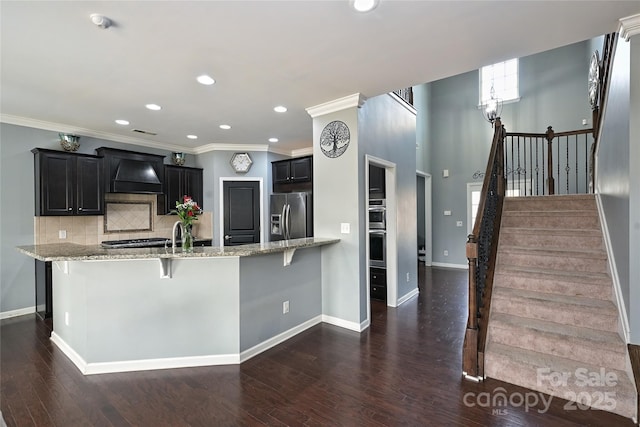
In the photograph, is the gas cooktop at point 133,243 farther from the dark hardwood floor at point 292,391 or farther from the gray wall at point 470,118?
the gray wall at point 470,118

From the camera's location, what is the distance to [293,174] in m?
5.66

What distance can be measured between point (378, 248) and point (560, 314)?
230 centimetres

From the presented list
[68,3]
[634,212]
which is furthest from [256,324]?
[634,212]

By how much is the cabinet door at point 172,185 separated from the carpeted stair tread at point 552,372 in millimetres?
5234

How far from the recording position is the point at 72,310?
2771 mm

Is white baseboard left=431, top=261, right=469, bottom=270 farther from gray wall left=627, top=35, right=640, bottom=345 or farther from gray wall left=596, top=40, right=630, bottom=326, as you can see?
gray wall left=627, top=35, right=640, bottom=345

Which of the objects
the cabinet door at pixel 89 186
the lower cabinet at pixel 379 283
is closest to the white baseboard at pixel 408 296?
the lower cabinet at pixel 379 283

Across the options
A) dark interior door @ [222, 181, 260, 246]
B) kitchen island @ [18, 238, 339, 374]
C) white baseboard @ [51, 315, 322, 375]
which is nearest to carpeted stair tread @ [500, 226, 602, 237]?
kitchen island @ [18, 238, 339, 374]

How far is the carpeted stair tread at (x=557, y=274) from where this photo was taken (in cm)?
267

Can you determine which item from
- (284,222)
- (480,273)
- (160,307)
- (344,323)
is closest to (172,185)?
(284,222)

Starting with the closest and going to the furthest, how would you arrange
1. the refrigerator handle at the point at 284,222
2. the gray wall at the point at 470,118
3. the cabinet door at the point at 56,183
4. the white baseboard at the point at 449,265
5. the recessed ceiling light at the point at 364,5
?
the recessed ceiling light at the point at 364,5 < the cabinet door at the point at 56,183 < the refrigerator handle at the point at 284,222 < the gray wall at the point at 470,118 < the white baseboard at the point at 449,265

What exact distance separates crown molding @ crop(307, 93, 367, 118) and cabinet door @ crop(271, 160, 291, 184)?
1.99 meters

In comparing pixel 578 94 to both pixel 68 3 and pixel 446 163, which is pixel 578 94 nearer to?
pixel 446 163

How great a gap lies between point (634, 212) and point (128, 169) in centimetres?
605
